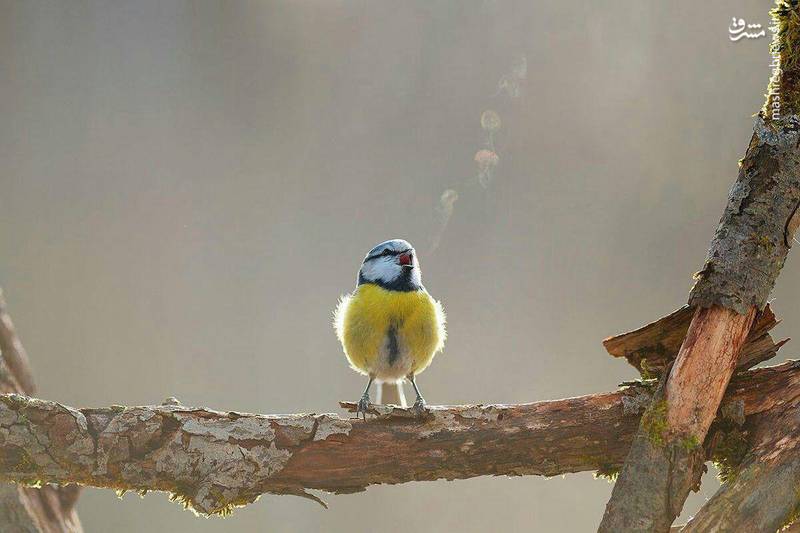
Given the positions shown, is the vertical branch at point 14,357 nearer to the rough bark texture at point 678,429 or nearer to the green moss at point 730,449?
the rough bark texture at point 678,429

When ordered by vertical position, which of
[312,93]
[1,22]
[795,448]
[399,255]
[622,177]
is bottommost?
[795,448]

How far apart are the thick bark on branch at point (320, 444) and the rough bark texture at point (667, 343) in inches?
1.5

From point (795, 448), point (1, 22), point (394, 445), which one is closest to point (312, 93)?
point (1, 22)

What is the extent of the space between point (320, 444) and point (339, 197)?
7.58 feet

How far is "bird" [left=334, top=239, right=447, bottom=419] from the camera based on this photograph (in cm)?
156

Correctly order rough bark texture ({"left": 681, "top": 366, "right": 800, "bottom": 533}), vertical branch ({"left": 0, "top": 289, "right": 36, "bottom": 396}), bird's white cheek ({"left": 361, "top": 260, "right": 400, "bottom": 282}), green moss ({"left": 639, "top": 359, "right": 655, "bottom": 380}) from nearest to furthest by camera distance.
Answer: rough bark texture ({"left": 681, "top": 366, "right": 800, "bottom": 533})
green moss ({"left": 639, "top": 359, "right": 655, "bottom": 380})
bird's white cheek ({"left": 361, "top": 260, "right": 400, "bottom": 282})
vertical branch ({"left": 0, "top": 289, "right": 36, "bottom": 396})

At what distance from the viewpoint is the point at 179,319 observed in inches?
137

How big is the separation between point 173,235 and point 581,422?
274 cm

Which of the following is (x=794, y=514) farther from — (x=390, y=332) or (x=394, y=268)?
(x=394, y=268)

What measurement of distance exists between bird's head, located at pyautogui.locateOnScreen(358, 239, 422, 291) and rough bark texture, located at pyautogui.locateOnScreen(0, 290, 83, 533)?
3.00 ft

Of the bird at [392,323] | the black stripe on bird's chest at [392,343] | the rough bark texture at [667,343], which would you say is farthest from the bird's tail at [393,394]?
the rough bark texture at [667,343]

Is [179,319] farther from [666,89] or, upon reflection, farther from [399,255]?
[666,89]

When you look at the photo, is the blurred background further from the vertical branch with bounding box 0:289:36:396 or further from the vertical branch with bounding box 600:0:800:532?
the vertical branch with bounding box 600:0:800:532

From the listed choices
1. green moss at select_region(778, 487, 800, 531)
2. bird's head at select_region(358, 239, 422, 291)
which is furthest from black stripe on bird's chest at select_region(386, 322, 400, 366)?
green moss at select_region(778, 487, 800, 531)
